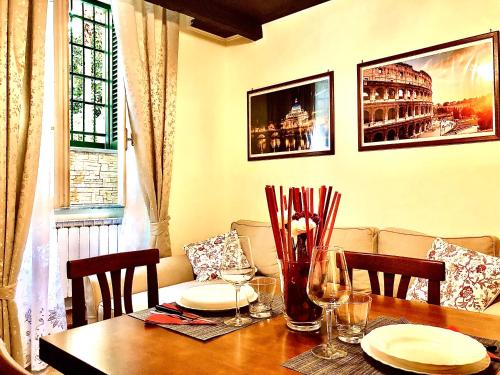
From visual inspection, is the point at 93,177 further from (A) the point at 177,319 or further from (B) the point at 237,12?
(A) the point at 177,319

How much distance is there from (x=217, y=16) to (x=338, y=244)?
2082 mm

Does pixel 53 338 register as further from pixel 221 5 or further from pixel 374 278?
pixel 221 5

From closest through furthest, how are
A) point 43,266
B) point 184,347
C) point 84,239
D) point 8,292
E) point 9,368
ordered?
point 9,368, point 184,347, point 8,292, point 43,266, point 84,239

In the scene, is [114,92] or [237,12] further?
[237,12]

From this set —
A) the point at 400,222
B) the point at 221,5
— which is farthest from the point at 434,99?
the point at 221,5

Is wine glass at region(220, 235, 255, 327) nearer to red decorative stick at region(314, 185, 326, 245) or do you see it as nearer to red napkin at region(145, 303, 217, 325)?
red napkin at region(145, 303, 217, 325)

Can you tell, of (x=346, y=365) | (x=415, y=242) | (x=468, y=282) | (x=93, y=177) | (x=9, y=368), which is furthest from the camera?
(x=93, y=177)

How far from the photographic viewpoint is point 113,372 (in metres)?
0.85

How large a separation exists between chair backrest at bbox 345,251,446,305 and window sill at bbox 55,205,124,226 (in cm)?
207

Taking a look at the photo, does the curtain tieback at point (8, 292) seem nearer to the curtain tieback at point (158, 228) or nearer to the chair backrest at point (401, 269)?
the curtain tieback at point (158, 228)

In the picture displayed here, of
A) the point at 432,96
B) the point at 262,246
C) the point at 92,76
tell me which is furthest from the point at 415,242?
the point at 92,76

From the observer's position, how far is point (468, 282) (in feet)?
6.41

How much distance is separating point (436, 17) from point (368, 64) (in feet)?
1.68

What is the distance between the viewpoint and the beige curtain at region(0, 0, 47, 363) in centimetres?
228
